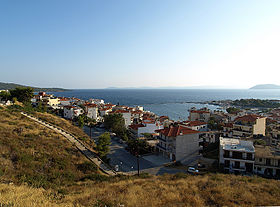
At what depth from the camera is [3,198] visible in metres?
7.32

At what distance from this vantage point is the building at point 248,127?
123ft

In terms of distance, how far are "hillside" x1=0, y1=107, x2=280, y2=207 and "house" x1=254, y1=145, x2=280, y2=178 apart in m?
9.84

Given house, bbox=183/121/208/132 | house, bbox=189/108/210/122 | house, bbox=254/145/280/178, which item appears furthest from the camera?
house, bbox=189/108/210/122

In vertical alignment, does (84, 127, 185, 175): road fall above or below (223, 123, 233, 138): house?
below

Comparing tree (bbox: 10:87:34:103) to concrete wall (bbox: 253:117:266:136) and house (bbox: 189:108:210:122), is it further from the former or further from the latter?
concrete wall (bbox: 253:117:266:136)

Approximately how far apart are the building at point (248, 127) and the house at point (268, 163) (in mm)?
15079

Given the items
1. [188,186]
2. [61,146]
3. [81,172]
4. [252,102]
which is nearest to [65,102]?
[61,146]

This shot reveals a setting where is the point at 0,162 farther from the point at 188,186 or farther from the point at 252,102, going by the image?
the point at 252,102

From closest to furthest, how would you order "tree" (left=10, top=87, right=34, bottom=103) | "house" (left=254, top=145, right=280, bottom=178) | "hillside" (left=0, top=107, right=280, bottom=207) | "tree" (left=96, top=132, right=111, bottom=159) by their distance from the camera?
"hillside" (left=0, top=107, right=280, bottom=207) → "house" (left=254, top=145, right=280, bottom=178) → "tree" (left=96, top=132, right=111, bottom=159) → "tree" (left=10, top=87, right=34, bottom=103)

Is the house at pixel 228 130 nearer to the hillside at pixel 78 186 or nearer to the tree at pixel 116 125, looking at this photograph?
the tree at pixel 116 125

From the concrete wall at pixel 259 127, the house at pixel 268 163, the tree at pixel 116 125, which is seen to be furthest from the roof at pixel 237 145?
the tree at pixel 116 125

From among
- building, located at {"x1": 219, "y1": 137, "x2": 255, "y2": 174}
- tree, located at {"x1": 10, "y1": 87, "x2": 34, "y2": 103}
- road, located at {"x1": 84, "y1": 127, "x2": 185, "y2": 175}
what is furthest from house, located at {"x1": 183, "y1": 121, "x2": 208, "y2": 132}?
tree, located at {"x1": 10, "y1": 87, "x2": 34, "y2": 103}

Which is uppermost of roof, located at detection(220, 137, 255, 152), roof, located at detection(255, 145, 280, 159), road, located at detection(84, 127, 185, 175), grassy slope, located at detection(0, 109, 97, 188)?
grassy slope, located at detection(0, 109, 97, 188)

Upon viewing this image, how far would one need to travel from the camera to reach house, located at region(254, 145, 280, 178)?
71.4 ft
